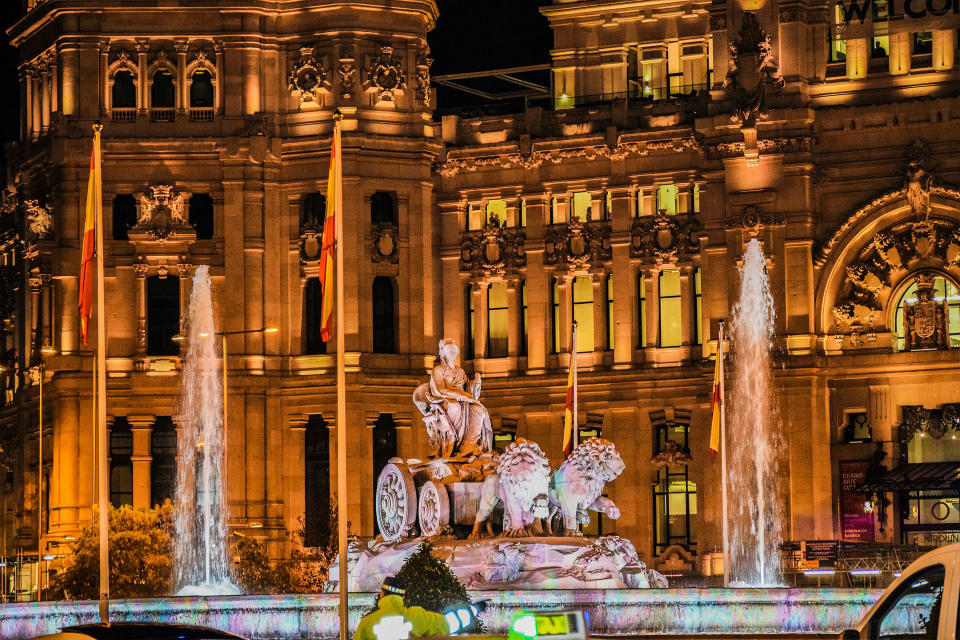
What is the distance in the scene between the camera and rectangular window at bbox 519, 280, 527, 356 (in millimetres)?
92812

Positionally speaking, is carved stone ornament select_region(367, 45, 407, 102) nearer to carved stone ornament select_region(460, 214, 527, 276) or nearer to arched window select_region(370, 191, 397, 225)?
arched window select_region(370, 191, 397, 225)

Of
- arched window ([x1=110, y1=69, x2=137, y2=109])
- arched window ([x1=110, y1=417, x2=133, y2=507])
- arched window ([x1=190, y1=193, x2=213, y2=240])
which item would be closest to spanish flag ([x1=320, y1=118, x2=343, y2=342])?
arched window ([x1=110, y1=417, x2=133, y2=507])

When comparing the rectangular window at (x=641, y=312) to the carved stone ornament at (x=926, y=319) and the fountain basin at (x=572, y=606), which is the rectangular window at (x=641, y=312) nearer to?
the carved stone ornament at (x=926, y=319)

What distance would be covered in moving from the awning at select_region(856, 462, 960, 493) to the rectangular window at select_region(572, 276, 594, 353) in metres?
15.3

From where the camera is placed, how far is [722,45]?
87.1m

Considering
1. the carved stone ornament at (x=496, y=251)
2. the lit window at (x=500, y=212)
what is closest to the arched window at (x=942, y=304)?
the carved stone ornament at (x=496, y=251)

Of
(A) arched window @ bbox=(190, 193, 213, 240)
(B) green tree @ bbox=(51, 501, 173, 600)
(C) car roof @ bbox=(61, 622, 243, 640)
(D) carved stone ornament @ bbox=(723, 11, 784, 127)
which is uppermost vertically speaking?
(D) carved stone ornament @ bbox=(723, 11, 784, 127)

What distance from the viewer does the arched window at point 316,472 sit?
8675cm

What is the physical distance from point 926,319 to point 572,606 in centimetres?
4271

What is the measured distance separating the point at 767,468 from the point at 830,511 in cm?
293

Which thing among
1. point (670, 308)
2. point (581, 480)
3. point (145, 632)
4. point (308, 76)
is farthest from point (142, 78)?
point (145, 632)

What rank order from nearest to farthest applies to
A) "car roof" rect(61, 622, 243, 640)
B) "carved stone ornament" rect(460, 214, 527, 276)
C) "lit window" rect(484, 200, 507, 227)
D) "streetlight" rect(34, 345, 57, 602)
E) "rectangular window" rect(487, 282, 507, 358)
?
"car roof" rect(61, 622, 243, 640), "streetlight" rect(34, 345, 57, 602), "carved stone ornament" rect(460, 214, 527, 276), "lit window" rect(484, 200, 507, 227), "rectangular window" rect(487, 282, 507, 358)

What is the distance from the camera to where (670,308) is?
90.0 meters

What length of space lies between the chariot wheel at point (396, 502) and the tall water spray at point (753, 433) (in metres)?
29.8
